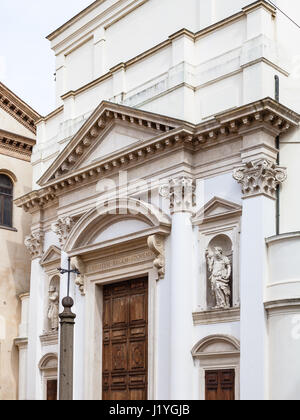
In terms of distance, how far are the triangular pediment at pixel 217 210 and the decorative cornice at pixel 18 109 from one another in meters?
11.6

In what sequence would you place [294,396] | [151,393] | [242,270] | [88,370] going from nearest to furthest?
[294,396]
[242,270]
[151,393]
[88,370]

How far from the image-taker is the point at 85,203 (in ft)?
77.4

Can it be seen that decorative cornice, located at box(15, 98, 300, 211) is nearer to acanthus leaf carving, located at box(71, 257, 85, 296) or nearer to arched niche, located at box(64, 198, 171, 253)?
arched niche, located at box(64, 198, 171, 253)

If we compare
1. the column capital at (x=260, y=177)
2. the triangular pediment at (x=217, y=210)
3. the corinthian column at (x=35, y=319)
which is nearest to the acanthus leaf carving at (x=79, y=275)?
the corinthian column at (x=35, y=319)

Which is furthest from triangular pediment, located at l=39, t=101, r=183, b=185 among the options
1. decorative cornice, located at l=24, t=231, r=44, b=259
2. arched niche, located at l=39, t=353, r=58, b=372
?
arched niche, located at l=39, t=353, r=58, b=372

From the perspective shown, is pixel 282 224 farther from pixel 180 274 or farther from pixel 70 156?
pixel 70 156

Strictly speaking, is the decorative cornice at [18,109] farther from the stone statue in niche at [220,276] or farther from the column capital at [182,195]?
the stone statue in niche at [220,276]

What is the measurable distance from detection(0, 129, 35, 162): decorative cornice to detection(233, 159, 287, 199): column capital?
12.4 meters

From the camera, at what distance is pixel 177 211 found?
2072 cm

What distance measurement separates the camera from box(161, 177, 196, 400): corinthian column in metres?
19.8

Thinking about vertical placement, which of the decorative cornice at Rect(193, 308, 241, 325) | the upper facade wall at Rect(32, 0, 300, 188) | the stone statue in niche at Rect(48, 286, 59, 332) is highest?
the upper facade wall at Rect(32, 0, 300, 188)

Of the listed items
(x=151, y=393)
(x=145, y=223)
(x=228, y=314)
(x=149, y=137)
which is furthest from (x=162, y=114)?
(x=151, y=393)

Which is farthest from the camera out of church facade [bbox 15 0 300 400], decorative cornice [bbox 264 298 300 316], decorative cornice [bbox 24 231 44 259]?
decorative cornice [bbox 24 231 44 259]

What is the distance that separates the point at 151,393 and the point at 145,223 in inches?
172
